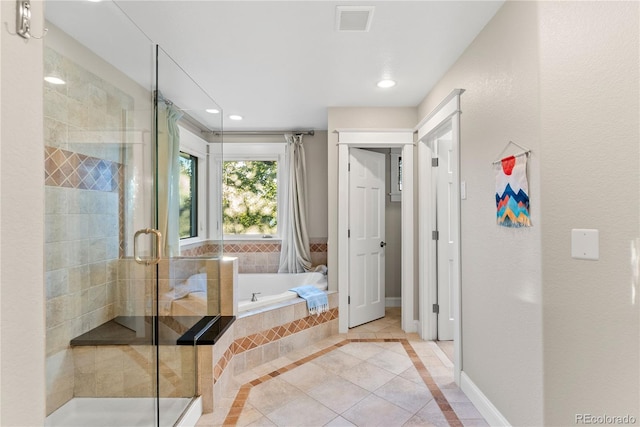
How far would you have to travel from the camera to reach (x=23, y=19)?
0.78 meters

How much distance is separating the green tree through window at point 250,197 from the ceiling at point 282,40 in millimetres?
1554

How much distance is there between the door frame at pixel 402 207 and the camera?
10.6ft

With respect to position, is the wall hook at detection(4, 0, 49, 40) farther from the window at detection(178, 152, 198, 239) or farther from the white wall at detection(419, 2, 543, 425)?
the white wall at detection(419, 2, 543, 425)

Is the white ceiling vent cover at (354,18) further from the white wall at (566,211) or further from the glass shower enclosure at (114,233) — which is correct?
the glass shower enclosure at (114,233)

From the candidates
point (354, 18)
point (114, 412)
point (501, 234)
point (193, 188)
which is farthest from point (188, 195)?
point (501, 234)

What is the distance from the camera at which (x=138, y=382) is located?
173 centimetres

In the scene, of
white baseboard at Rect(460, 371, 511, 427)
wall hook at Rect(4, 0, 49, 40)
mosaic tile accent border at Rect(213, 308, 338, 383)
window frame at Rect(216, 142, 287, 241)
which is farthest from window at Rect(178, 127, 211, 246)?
white baseboard at Rect(460, 371, 511, 427)

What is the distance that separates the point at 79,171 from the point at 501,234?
231 centimetres

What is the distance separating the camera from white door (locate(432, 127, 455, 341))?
3.05 metres

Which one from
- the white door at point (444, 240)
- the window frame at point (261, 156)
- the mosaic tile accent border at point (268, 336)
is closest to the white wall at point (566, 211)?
the white door at point (444, 240)

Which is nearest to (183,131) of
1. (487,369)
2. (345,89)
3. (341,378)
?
(345,89)

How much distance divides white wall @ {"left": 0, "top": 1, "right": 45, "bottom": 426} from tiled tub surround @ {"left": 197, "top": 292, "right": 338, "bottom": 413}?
1.21 metres

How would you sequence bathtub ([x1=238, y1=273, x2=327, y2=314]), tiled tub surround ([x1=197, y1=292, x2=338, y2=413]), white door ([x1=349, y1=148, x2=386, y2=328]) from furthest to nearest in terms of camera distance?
bathtub ([x1=238, y1=273, x2=327, y2=314]) < white door ([x1=349, y1=148, x2=386, y2=328]) < tiled tub surround ([x1=197, y1=292, x2=338, y2=413])

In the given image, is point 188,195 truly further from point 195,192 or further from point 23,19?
point 23,19
